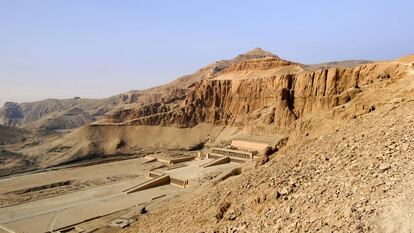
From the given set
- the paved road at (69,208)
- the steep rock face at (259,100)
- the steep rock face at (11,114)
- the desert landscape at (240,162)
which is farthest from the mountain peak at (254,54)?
the paved road at (69,208)

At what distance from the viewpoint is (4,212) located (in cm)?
2378

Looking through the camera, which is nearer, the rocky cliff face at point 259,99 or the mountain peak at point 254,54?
the rocky cliff face at point 259,99

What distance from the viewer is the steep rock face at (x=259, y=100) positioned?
3703cm

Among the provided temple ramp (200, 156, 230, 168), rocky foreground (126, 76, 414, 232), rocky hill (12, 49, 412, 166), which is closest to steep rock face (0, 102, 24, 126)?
rocky hill (12, 49, 412, 166)

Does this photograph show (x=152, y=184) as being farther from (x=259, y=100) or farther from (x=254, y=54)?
(x=254, y=54)

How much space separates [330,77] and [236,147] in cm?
1188

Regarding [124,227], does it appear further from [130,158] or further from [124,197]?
[130,158]

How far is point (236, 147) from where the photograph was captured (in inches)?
1507

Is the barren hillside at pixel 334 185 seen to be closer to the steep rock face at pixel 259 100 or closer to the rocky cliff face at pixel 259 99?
the rocky cliff face at pixel 259 99

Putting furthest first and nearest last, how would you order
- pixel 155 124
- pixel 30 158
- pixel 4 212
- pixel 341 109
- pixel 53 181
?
pixel 155 124 < pixel 30 158 < pixel 53 181 < pixel 4 212 < pixel 341 109

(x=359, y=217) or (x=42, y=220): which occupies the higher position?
(x=359, y=217)

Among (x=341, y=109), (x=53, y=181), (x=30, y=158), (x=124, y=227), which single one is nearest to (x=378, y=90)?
(x=341, y=109)

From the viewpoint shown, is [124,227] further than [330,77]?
No

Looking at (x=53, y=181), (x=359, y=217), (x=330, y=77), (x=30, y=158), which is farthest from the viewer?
(x=30, y=158)
